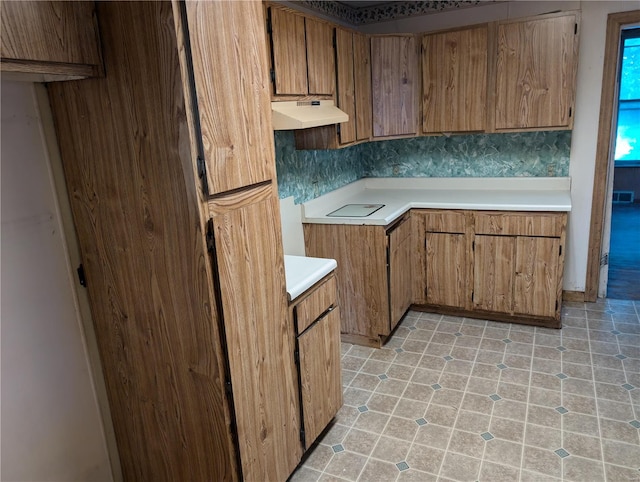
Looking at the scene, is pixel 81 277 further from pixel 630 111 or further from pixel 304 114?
pixel 630 111

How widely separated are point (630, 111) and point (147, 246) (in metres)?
8.63

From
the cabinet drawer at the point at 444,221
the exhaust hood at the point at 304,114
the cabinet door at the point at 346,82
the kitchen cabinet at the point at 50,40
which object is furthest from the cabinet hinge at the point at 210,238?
the cabinet drawer at the point at 444,221

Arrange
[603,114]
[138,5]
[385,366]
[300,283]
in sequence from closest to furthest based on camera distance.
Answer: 1. [138,5]
2. [300,283]
3. [385,366]
4. [603,114]

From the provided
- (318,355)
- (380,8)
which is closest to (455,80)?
(380,8)

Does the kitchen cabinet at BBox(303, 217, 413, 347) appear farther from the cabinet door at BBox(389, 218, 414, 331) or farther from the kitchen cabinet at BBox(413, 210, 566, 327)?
the kitchen cabinet at BBox(413, 210, 566, 327)

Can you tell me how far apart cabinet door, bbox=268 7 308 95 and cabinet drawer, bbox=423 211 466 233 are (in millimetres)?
1433

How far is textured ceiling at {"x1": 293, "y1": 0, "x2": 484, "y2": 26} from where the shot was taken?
3652mm

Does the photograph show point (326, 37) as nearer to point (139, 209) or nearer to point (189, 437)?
point (139, 209)

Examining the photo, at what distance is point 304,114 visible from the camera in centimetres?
248

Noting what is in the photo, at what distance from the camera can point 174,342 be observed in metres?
1.59

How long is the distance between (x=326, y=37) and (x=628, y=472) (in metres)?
2.71

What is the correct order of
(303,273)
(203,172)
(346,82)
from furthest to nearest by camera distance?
1. (346,82)
2. (303,273)
3. (203,172)

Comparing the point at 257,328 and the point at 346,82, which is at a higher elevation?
the point at 346,82

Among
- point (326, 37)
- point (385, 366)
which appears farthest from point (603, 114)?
point (385, 366)
